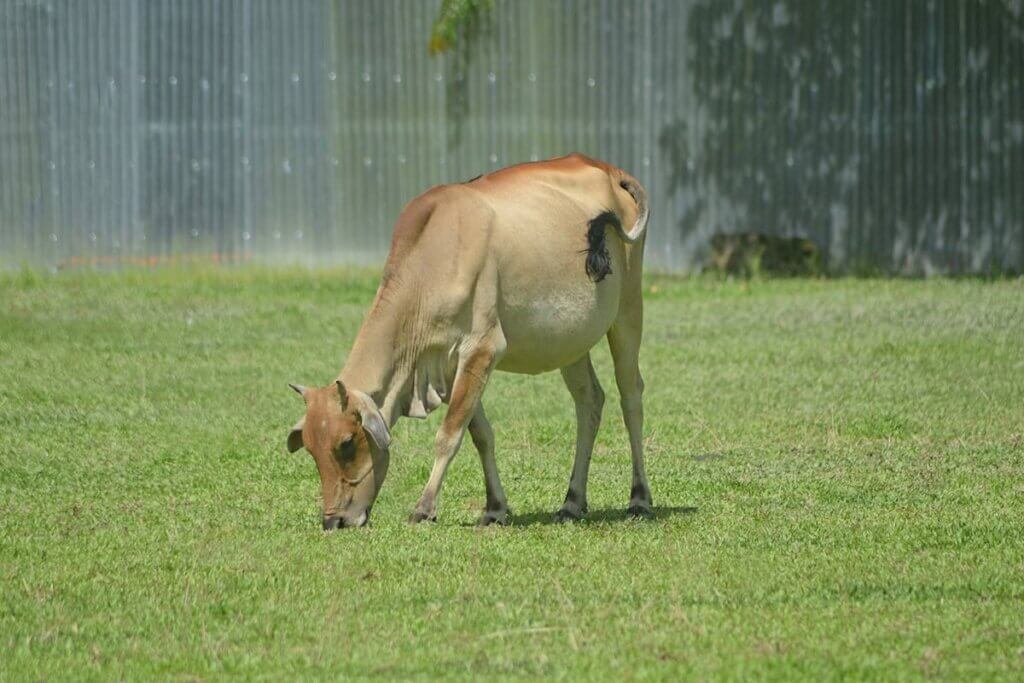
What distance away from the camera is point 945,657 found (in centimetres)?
638

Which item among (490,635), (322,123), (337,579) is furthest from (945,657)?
(322,123)

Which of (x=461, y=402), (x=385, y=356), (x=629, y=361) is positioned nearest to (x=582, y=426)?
(x=629, y=361)

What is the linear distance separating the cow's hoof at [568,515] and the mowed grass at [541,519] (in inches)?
4.2

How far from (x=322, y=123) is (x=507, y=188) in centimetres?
1239

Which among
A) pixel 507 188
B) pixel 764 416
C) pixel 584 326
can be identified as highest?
pixel 507 188

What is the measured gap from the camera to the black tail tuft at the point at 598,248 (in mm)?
9555

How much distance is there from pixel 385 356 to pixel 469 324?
474 millimetres

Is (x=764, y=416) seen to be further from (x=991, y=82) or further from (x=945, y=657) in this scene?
(x=991, y=82)

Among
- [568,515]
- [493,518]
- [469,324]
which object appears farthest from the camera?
[568,515]

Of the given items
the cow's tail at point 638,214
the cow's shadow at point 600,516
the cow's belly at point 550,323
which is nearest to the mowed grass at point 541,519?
the cow's shadow at point 600,516

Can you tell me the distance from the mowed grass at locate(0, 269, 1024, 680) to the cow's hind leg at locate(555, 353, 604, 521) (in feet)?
0.72

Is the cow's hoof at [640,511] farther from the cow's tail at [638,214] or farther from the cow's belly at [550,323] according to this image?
the cow's tail at [638,214]

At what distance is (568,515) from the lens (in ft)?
31.1

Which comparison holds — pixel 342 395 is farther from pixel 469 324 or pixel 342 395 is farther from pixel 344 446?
pixel 469 324
